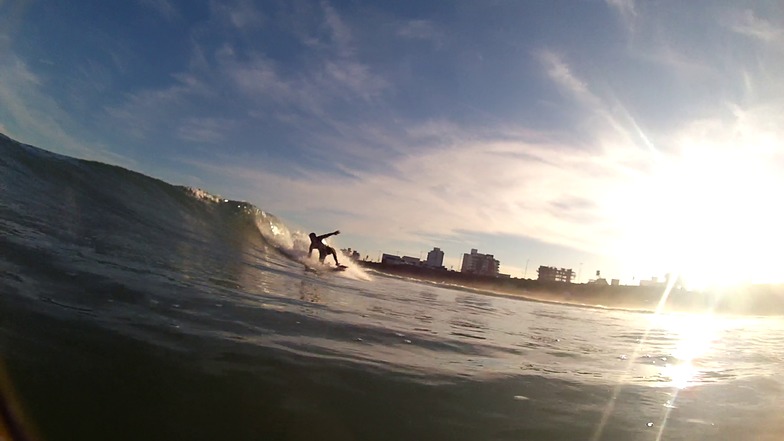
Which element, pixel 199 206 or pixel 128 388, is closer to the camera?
pixel 128 388

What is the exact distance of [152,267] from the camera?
23.9 feet

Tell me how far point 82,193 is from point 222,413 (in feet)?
33.7

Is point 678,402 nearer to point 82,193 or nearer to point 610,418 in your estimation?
point 610,418

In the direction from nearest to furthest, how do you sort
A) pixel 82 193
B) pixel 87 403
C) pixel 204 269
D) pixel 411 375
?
pixel 87 403 → pixel 411 375 → pixel 204 269 → pixel 82 193

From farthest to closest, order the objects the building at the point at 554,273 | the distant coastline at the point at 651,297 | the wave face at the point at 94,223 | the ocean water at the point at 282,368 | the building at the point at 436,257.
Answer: the building at the point at 436,257
the building at the point at 554,273
the distant coastline at the point at 651,297
the wave face at the point at 94,223
the ocean water at the point at 282,368

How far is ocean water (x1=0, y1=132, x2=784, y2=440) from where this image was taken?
10.8 ft

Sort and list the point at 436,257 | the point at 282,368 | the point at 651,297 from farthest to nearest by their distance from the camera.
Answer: the point at 436,257
the point at 651,297
the point at 282,368

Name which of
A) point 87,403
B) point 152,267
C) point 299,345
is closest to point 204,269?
point 152,267

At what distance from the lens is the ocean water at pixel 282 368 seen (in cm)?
329

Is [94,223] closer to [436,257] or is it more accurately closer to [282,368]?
[282,368]

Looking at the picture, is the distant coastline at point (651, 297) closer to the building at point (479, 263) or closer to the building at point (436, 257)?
the building at point (479, 263)

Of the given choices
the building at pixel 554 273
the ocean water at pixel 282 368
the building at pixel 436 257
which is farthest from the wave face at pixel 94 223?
the building at pixel 436 257

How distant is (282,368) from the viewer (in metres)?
4.20

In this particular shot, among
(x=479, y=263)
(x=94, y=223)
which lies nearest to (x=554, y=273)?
(x=479, y=263)
